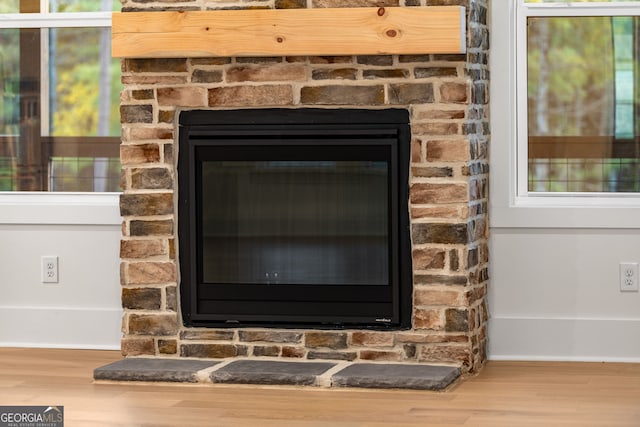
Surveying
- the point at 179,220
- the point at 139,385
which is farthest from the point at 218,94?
the point at 139,385

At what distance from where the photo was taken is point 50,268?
5.82 meters

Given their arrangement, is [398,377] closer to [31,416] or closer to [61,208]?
[31,416]

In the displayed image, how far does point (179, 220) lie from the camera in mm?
5266

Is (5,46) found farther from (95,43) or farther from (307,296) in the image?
(307,296)

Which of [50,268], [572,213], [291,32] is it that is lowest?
[50,268]

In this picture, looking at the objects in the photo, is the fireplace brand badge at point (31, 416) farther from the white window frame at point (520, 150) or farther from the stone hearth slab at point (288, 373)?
the white window frame at point (520, 150)

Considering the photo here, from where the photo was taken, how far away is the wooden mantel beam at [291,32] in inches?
193

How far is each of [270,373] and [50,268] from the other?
1441 mm

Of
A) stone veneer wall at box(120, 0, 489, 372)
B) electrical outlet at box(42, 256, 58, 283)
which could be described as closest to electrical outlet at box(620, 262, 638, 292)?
stone veneer wall at box(120, 0, 489, 372)

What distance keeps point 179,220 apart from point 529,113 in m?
1.57

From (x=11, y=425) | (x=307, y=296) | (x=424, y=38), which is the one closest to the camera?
(x=11, y=425)

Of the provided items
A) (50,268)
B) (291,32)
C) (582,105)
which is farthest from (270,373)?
(582,105)

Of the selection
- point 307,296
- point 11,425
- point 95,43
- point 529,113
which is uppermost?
point 95,43

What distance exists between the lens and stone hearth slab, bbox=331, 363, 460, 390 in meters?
4.76
